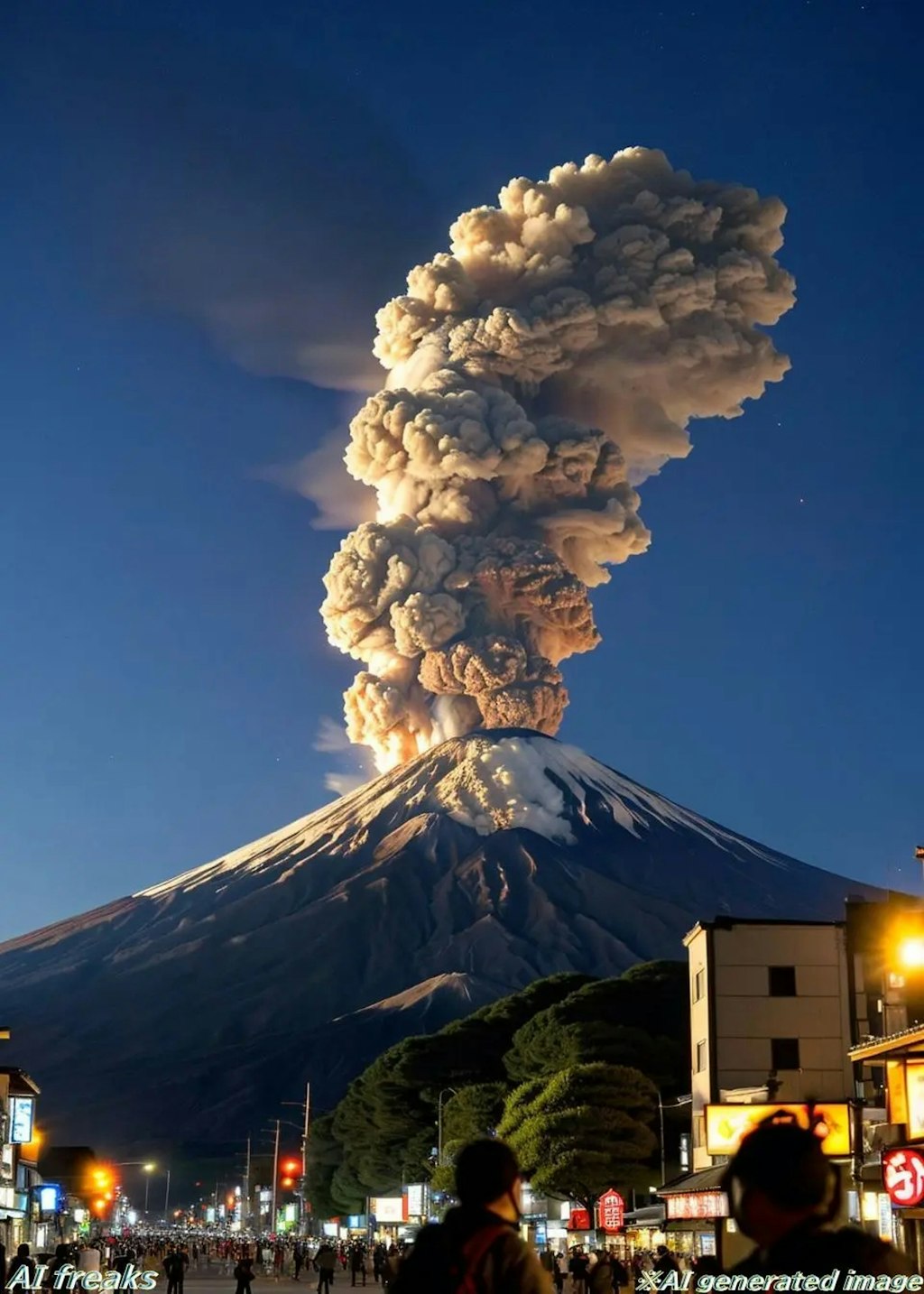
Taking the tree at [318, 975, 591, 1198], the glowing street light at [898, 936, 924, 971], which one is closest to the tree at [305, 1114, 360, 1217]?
the tree at [318, 975, 591, 1198]

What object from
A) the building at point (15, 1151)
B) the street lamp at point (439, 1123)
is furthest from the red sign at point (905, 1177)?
the street lamp at point (439, 1123)

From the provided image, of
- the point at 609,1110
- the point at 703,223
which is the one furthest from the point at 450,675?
the point at 609,1110

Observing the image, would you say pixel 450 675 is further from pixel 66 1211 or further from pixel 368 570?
pixel 66 1211

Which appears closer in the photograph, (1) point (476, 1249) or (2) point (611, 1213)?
(1) point (476, 1249)

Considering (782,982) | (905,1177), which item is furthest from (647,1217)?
(905,1177)

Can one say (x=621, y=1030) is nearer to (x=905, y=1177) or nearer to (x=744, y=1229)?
(x=905, y=1177)

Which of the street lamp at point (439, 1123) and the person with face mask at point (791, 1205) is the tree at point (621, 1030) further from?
the person with face mask at point (791, 1205)

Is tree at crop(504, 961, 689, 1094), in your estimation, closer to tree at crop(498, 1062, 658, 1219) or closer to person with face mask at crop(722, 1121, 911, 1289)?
tree at crop(498, 1062, 658, 1219)
